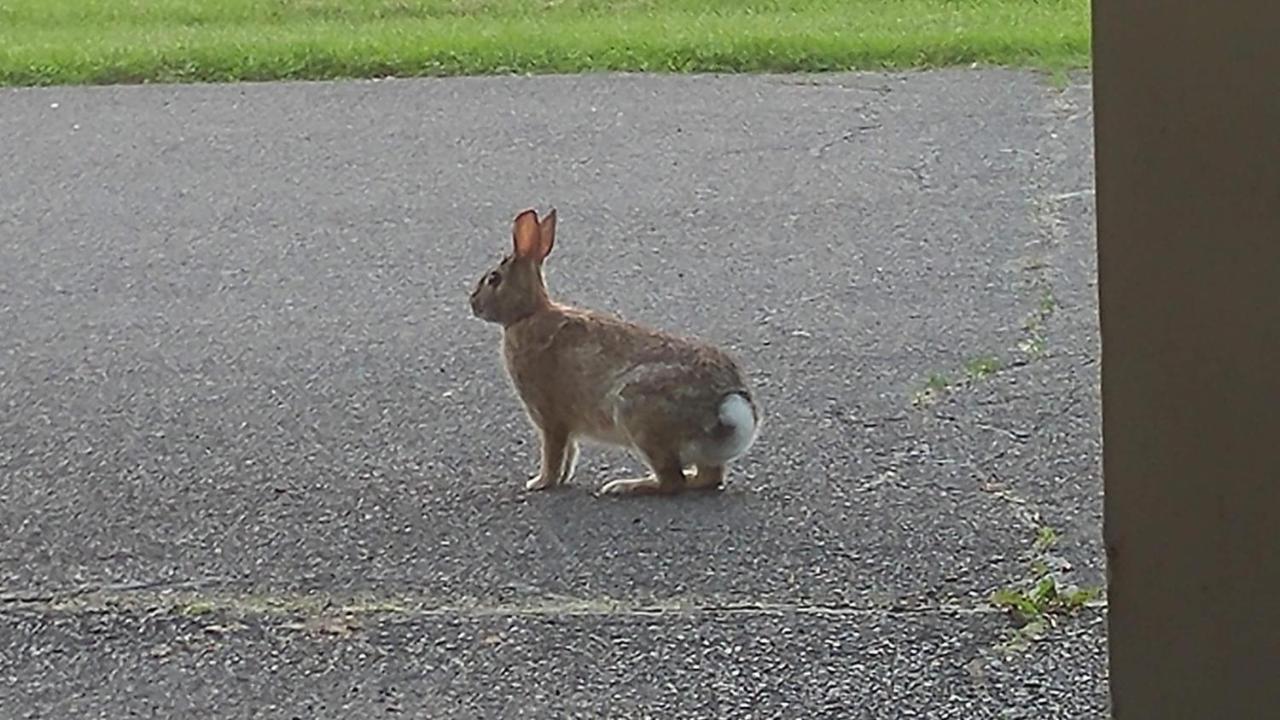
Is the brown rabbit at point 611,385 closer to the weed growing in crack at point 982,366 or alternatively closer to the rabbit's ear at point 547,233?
the rabbit's ear at point 547,233

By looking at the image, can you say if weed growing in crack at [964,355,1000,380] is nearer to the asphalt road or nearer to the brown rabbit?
the asphalt road

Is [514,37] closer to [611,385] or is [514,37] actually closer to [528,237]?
[528,237]

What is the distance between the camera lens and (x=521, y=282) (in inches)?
177

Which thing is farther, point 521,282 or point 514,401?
point 514,401

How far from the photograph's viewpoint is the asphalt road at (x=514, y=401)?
3514mm

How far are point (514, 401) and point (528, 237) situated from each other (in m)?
A: 0.67

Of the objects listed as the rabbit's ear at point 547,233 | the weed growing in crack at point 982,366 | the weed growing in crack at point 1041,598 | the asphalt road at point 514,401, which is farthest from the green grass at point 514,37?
the weed growing in crack at point 1041,598

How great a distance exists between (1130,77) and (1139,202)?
0.34ft

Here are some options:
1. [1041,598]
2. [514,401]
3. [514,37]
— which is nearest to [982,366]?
[514,401]

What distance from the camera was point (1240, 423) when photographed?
1.86m

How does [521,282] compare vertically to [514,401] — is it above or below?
above

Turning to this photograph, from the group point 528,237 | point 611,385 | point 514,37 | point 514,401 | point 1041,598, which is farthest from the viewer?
point 514,37

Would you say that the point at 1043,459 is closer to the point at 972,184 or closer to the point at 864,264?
the point at 864,264

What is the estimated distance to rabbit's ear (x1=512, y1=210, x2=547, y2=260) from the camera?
4.46 meters
